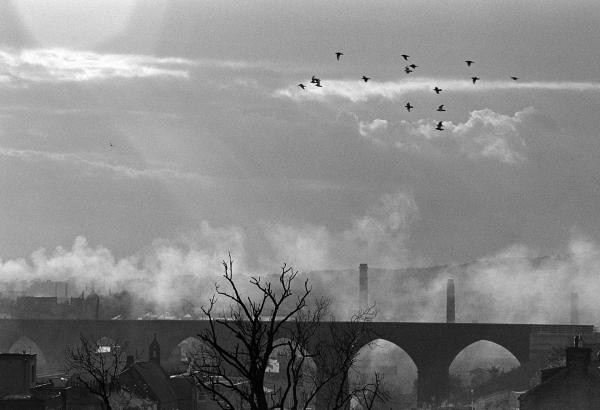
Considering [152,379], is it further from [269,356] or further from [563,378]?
[269,356]

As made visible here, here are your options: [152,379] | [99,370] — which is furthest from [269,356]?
[152,379]

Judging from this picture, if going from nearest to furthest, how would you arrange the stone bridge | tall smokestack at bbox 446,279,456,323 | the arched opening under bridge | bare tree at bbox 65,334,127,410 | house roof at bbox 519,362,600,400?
1. bare tree at bbox 65,334,127,410
2. house roof at bbox 519,362,600,400
3. the stone bridge
4. the arched opening under bridge
5. tall smokestack at bbox 446,279,456,323

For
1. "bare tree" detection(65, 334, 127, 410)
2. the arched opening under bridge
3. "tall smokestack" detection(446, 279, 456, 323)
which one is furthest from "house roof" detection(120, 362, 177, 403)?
"tall smokestack" detection(446, 279, 456, 323)

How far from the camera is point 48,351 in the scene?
122m

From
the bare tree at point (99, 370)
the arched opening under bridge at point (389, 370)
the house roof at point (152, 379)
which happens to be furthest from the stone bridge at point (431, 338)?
the house roof at point (152, 379)

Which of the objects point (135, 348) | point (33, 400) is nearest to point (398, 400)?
point (135, 348)

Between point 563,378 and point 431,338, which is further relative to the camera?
point 431,338

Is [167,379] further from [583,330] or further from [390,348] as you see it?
[390,348]

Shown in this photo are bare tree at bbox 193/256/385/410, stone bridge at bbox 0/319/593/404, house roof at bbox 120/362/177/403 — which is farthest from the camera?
stone bridge at bbox 0/319/593/404

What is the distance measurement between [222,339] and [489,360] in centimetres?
4676

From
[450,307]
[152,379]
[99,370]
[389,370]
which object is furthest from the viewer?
[450,307]

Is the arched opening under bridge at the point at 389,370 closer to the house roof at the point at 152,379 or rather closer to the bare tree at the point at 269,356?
the bare tree at the point at 269,356

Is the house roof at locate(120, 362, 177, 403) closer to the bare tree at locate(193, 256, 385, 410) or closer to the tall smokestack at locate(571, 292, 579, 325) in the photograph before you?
the bare tree at locate(193, 256, 385, 410)

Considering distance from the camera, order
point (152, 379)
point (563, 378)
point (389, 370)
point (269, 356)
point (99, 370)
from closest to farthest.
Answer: point (269, 356), point (99, 370), point (563, 378), point (152, 379), point (389, 370)
